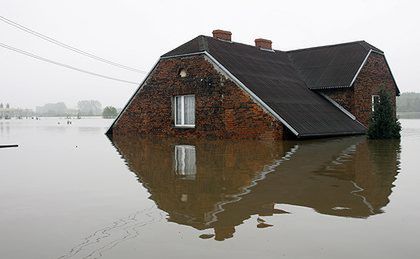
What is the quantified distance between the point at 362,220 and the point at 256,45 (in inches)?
1033

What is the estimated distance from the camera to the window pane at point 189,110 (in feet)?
76.0

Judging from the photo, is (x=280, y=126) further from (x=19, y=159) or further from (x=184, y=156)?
(x=19, y=159)

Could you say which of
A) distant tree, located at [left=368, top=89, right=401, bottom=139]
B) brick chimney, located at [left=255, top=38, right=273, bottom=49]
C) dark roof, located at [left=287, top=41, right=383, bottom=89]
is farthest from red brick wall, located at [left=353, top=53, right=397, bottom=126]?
brick chimney, located at [left=255, top=38, right=273, bottom=49]

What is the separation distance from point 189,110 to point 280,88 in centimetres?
504

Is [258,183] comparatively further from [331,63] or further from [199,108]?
[331,63]

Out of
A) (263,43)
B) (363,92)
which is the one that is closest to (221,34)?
(263,43)

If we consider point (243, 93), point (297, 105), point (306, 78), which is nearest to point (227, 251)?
point (243, 93)

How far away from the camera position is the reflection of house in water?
19.4ft

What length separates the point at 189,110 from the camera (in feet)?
76.5

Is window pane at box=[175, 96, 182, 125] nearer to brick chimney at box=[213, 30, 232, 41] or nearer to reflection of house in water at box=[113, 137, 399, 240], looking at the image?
brick chimney at box=[213, 30, 232, 41]

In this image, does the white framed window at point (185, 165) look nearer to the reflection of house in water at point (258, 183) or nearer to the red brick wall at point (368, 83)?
the reflection of house in water at point (258, 183)

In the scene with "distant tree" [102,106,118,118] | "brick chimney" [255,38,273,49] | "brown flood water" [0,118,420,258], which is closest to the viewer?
"brown flood water" [0,118,420,258]

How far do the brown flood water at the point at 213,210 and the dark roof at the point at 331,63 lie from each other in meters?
15.5

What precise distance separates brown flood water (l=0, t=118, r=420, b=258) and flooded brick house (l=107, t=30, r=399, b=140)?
882 centimetres
